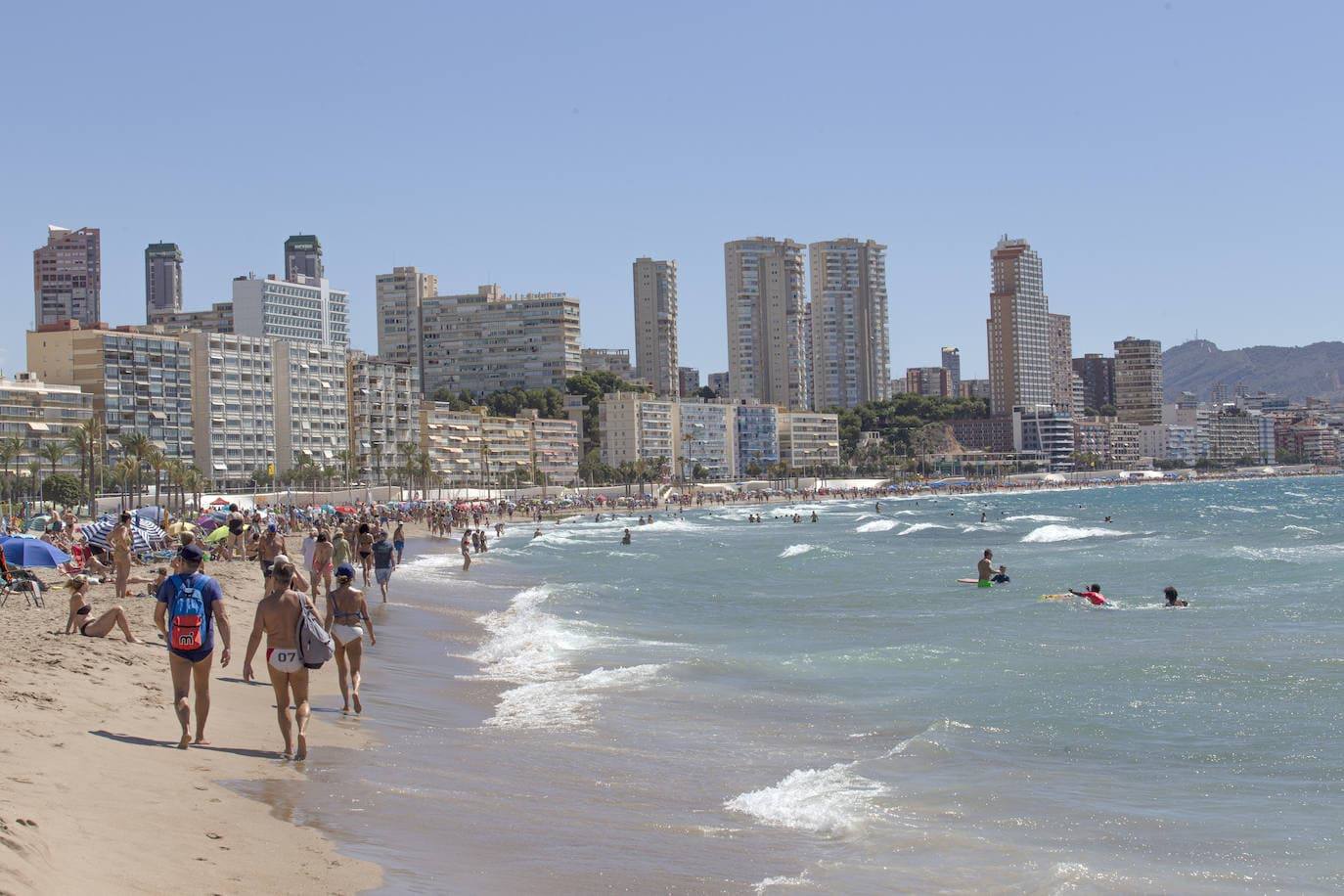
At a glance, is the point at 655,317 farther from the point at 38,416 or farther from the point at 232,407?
the point at 38,416

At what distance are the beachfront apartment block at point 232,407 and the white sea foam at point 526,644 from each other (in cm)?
8010

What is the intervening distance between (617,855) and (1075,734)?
216 inches

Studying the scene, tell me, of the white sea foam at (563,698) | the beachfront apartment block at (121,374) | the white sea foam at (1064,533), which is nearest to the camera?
the white sea foam at (563,698)

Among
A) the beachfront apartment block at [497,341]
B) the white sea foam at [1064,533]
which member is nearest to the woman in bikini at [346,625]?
the white sea foam at [1064,533]

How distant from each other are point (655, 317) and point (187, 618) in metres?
190

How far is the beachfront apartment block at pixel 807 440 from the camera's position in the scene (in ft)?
586

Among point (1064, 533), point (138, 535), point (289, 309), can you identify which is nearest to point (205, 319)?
point (289, 309)

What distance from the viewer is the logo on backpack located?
8594 mm

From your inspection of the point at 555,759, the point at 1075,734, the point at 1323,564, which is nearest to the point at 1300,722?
the point at 1075,734

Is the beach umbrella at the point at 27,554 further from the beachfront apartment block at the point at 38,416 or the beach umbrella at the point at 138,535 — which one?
the beachfront apartment block at the point at 38,416

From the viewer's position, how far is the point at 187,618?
860 cm

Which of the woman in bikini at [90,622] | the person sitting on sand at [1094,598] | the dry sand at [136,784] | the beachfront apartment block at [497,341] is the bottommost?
the person sitting on sand at [1094,598]

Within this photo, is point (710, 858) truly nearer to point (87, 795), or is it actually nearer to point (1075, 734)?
point (87, 795)

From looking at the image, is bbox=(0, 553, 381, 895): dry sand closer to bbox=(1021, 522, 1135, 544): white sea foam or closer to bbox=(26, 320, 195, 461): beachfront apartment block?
bbox=(1021, 522, 1135, 544): white sea foam
